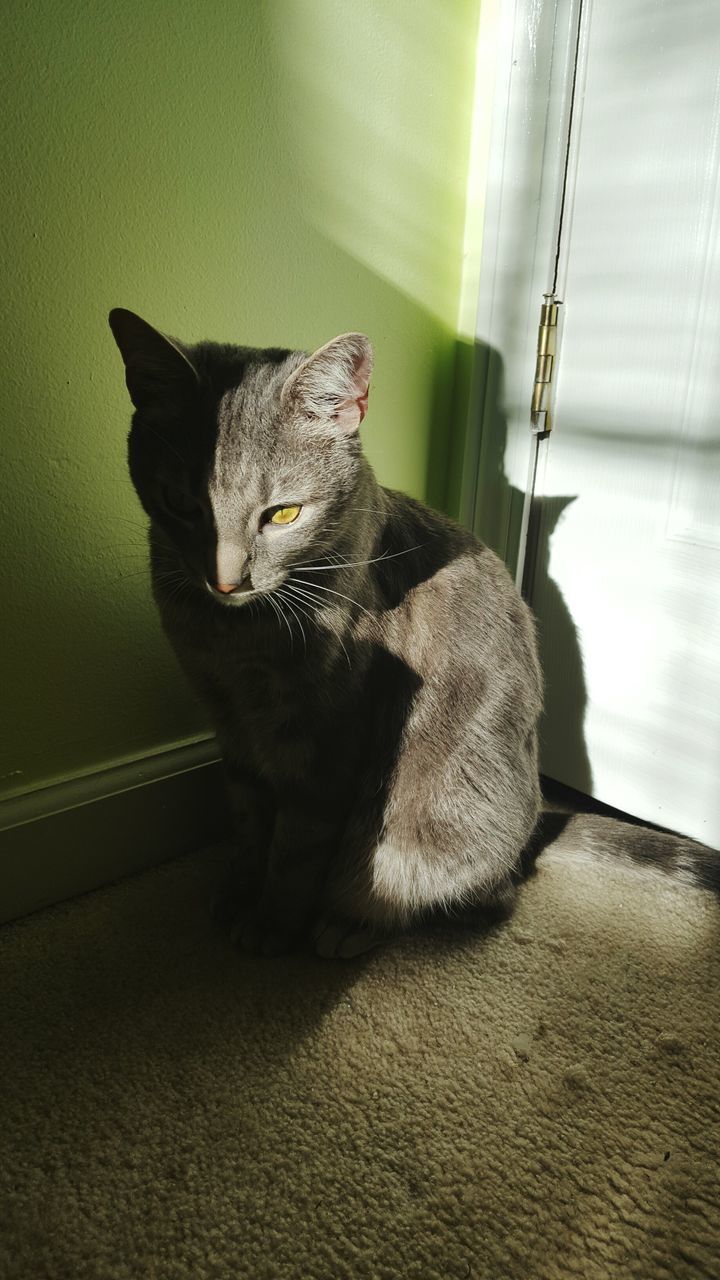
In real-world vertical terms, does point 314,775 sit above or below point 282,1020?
above

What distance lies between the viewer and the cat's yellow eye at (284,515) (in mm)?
858

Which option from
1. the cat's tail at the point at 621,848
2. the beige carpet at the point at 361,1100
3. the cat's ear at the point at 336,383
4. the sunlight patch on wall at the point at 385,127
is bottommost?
the beige carpet at the point at 361,1100

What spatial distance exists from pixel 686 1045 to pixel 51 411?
111 centimetres

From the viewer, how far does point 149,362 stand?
822 mm

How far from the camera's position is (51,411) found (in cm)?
100

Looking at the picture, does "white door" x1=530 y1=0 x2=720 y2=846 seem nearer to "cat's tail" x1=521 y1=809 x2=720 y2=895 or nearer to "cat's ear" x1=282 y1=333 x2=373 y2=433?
"cat's tail" x1=521 y1=809 x2=720 y2=895

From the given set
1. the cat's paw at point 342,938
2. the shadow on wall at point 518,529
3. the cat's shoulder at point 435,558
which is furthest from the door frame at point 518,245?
the cat's paw at point 342,938

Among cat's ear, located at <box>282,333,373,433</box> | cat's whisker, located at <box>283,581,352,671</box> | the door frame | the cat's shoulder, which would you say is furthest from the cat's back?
the door frame

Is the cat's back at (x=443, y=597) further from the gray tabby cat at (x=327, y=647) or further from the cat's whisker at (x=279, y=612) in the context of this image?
the cat's whisker at (x=279, y=612)

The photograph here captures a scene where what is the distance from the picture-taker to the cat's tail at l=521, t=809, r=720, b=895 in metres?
1.14

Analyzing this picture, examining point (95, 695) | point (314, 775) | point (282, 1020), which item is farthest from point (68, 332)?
point (282, 1020)

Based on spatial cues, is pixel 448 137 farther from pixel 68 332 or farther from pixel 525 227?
pixel 68 332

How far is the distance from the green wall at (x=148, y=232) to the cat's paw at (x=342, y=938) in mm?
385

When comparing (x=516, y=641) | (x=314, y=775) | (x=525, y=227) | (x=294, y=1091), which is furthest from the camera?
(x=525, y=227)
